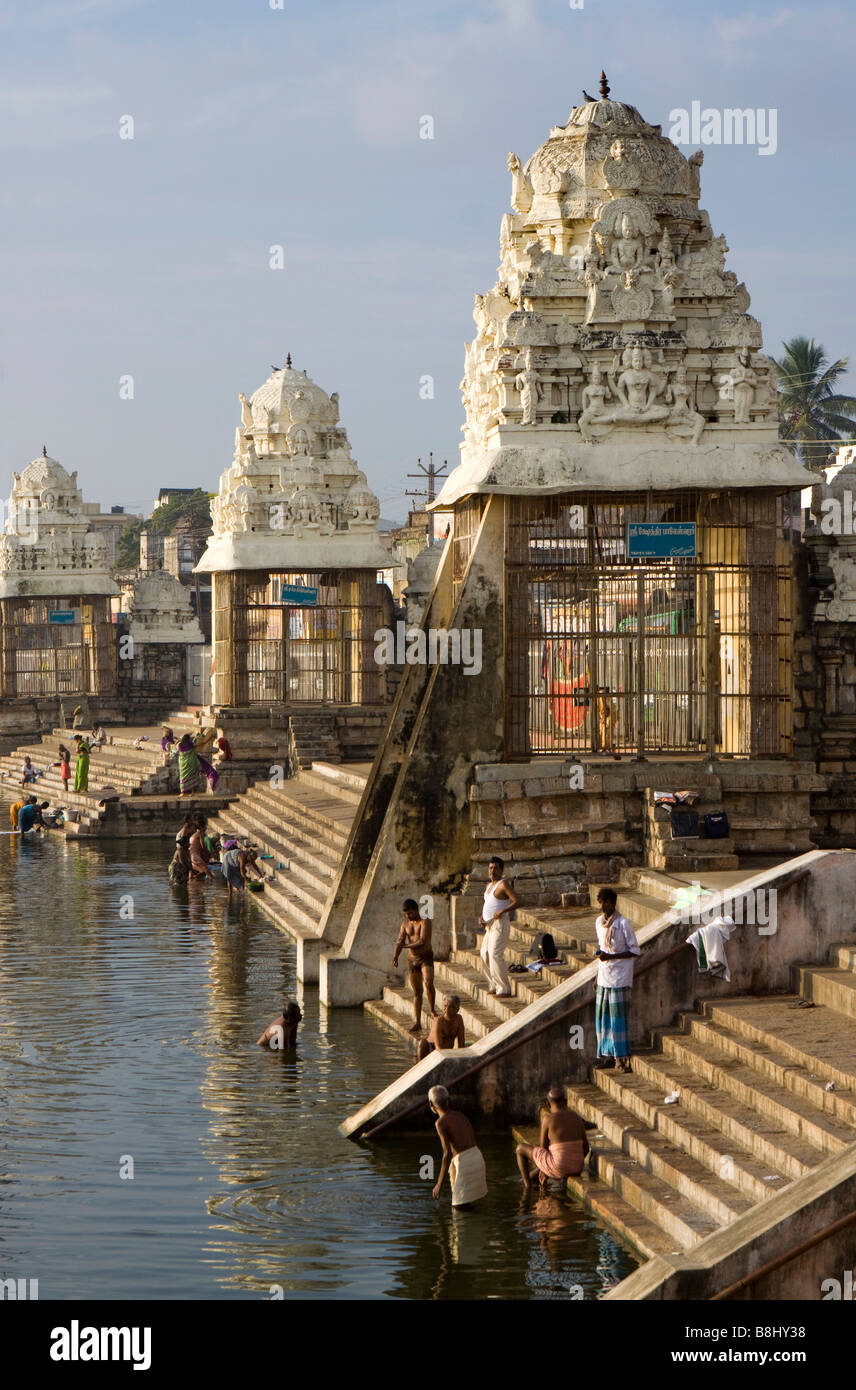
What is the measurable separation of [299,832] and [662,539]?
9298 mm

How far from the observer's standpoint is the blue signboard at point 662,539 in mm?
17062

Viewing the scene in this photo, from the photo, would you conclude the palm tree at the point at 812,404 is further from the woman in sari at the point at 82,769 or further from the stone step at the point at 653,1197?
the stone step at the point at 653,1197

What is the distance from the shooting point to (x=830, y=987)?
12.0m

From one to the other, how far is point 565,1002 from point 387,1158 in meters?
1.59

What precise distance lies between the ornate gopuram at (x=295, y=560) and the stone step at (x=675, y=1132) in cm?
2078

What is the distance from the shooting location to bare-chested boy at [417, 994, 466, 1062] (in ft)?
43.0

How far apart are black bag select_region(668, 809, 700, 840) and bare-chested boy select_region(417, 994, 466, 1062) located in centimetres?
402

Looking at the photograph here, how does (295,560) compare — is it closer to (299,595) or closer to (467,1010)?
(299,595)

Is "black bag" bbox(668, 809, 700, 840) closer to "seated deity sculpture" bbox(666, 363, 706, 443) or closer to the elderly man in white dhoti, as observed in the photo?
"seated deity sculpture" bbox(666, 363, 706, 443)

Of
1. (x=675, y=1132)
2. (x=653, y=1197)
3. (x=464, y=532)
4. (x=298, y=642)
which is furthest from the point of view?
(x=298, y=642)

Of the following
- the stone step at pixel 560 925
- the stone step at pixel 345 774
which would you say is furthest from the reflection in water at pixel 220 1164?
the stone step at pixel 345 774

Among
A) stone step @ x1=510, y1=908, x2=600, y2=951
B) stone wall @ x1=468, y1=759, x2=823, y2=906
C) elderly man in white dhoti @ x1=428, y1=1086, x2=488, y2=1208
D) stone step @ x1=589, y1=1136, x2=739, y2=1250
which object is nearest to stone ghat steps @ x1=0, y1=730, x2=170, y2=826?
stone wall @ x1=468, y1=759, x2=823, y2=906

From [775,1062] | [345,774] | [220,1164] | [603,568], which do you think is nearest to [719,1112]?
[775,1062]
